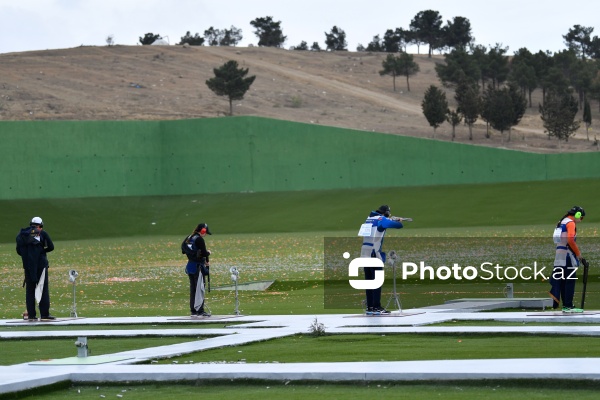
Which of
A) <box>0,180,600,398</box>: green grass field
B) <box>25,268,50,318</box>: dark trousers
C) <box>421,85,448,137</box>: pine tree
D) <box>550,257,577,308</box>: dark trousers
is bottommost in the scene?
<box>0,180,600,398</box>: green grass field

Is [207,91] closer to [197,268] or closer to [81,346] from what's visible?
[197,268]

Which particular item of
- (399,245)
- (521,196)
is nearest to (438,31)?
(521,196)

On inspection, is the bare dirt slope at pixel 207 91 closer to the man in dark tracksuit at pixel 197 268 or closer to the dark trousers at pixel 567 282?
the man in dark tracksuit at pixel 197 268

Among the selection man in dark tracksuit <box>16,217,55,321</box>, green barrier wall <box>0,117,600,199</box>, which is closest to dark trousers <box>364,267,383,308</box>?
man in dark tracksuit <box>16,217,55,321</box>

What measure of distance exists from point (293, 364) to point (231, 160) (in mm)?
76527

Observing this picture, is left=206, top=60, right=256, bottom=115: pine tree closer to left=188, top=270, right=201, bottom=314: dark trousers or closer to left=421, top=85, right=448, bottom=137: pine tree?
left=421, top=85, right=448, bottom=137: pine tree

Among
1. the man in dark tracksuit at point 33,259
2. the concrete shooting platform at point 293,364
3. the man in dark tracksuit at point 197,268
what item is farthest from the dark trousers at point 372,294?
Result: the man in dark tracksuit at point 33,259

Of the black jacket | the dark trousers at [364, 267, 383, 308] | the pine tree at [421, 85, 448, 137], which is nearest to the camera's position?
the dark trousers at [364, 267, 383, 308]

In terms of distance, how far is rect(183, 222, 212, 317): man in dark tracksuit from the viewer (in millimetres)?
23156

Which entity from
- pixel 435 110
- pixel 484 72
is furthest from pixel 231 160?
pixel 484 72

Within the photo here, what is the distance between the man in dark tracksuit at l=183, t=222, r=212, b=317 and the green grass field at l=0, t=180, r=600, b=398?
6.70 feet

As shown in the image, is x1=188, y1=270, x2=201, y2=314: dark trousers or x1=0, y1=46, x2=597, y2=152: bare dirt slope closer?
x1=188, y1=270, x2=201, y2=314: dark trousers

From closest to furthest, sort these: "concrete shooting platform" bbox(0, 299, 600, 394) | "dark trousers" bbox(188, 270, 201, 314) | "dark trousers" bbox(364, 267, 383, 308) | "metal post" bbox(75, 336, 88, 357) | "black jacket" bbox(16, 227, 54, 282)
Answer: "concrete shooting platform" bbox(0, 299, 600, 394)
"metal post" bbox(75, 336, 88, 357)
"dark trousers" bbox(364, 267, 383, 308)
"dark trousers" bbox(188, 270, 201, 314)
"black jacket" bbox(16, 227, 54, 282)

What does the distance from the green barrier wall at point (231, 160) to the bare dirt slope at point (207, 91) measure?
51.9 ft
